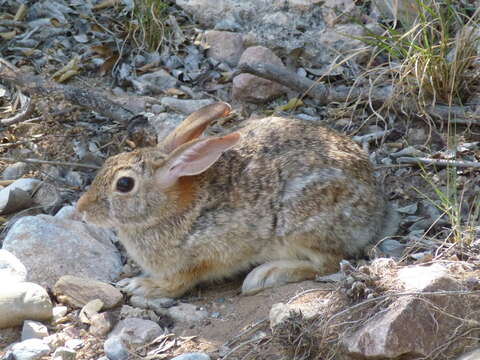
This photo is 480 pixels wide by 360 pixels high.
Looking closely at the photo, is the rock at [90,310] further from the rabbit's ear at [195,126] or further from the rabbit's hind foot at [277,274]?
the rabbit's ear at [195,126]

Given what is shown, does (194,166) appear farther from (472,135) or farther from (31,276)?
(472,135)

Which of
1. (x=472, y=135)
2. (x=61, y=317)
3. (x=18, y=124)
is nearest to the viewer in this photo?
(x=61, y=317)

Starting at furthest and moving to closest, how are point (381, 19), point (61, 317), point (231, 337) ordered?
point (381, 19)
point (61, 317)
point (231, 337)

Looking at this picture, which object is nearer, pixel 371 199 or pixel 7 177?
pixel 371 199

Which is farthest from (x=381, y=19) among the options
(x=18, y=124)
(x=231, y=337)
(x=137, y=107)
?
(x=231, y=337)

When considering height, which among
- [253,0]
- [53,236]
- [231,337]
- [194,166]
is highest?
[253,0]

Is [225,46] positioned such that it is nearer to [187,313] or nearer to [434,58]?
[434,58]

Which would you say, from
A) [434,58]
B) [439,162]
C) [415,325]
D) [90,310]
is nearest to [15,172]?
[90,310]
